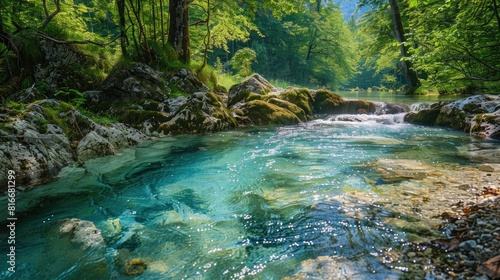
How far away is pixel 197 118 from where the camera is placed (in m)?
8.12

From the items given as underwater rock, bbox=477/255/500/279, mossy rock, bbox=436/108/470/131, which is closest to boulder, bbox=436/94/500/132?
mossy rock, bbox=436/108/470/131

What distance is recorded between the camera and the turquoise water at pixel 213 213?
83.7 inches

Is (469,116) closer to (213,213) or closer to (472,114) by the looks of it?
(472,114)

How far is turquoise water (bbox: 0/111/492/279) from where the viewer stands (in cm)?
213

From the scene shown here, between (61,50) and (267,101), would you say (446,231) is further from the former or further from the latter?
(61,50)

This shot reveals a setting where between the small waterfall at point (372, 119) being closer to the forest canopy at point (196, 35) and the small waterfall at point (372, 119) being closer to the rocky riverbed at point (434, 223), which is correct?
the forest canopy at point (196, 35)

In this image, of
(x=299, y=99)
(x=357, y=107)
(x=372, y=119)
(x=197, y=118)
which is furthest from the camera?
(x=357, y=107)

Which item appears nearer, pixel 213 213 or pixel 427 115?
pixel 213 213

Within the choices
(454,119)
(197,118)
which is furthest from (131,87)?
(454,119)

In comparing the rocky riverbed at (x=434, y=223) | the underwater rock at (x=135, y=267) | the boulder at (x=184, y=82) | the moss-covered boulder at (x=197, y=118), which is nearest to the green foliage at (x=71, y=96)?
the moss-covered boulder at (x=197, y=118)

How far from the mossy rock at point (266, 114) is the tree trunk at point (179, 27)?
3.56 metres

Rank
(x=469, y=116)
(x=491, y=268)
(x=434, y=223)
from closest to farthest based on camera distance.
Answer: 1. (x=491, y=268)
2. (x=434, y=223)
3. (x=469, y=116)

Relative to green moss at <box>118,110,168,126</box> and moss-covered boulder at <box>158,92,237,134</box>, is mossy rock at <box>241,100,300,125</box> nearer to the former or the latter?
moss-covered boulder at <box>158,92,237,134</box>

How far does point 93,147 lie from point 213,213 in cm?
356
